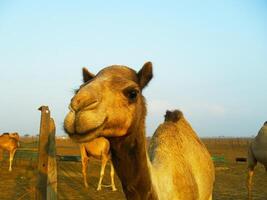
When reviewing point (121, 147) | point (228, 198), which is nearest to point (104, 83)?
point (121, 147)

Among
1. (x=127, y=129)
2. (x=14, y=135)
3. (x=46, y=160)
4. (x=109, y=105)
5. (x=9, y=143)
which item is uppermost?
(x=109, y=105)

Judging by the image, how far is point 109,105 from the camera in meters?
2.68

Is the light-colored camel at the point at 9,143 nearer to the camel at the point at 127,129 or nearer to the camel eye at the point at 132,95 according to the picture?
the camel at the point at 127,129

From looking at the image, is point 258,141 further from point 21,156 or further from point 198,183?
point 21,156

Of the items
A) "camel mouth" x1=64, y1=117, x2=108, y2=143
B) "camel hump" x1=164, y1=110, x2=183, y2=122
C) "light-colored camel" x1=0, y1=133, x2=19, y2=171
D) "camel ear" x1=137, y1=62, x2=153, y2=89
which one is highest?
"camel ear" x1=137, y1=62, x2=153, y2=89

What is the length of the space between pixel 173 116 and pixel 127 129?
2622 mm

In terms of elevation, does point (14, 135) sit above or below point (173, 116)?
below

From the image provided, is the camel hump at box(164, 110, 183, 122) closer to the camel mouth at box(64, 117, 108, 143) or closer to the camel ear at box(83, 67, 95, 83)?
the camel ear at box(83, 67, 95, 83)

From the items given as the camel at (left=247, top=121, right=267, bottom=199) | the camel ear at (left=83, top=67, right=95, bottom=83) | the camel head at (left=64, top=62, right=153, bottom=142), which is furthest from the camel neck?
the camel at (left=247, top=121, right=267, bottom=199)

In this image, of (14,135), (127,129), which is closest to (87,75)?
(127,129)

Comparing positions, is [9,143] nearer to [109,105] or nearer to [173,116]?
[173,116]

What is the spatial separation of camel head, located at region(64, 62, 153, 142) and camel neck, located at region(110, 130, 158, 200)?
0.12m

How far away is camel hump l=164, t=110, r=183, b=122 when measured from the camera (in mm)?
5410

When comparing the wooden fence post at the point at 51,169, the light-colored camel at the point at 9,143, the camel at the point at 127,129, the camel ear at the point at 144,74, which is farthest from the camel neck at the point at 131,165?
the light-colored camel at the point at 9,143
